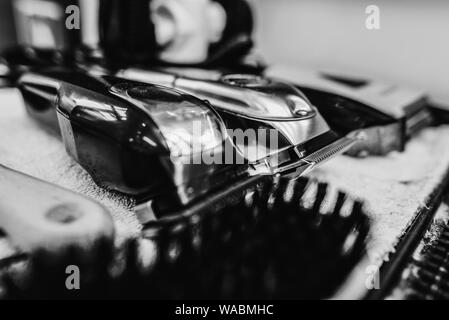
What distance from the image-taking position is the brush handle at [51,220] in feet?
0.92

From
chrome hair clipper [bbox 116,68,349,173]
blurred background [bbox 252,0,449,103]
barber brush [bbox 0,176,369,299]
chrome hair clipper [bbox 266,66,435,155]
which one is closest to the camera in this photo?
barber brush [bbox 0,176,369,299]

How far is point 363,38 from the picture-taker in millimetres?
810

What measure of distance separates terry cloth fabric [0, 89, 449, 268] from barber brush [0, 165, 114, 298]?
0.14ft

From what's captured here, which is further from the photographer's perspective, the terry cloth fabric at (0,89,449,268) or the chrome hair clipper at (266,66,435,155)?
the chrome hair clipper at (266,66,435,155)

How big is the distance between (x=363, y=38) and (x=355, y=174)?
45 centimetres

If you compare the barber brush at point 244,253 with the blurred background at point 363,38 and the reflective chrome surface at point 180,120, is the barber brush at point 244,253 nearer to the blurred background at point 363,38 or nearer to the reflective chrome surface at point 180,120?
the reflective chrome surface at point 180,120

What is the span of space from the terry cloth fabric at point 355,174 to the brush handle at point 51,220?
4cm

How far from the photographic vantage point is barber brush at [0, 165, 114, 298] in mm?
279

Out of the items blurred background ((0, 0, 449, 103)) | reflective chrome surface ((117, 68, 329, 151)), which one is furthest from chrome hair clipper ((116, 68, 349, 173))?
blurred background ((0, 0, 449, 103))

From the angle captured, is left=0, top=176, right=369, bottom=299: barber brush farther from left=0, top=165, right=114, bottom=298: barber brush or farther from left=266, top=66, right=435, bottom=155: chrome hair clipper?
left=266, top=66, right=435, bottom=155: chrome hair clipper

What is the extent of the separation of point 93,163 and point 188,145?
0.36 feet

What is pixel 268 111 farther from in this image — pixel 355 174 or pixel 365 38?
pixel 365 38

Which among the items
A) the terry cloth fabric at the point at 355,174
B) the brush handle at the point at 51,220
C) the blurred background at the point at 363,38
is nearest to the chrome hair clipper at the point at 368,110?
the terry cloth fabric at the point at 355,174

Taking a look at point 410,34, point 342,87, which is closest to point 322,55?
point 410,34
